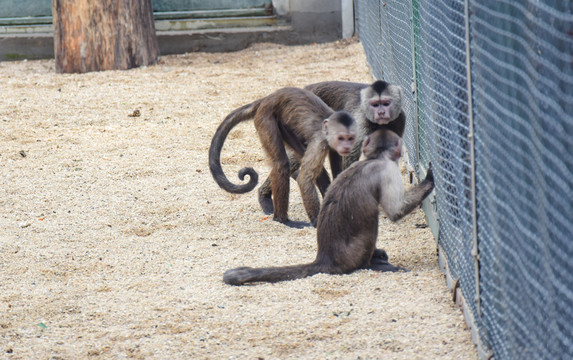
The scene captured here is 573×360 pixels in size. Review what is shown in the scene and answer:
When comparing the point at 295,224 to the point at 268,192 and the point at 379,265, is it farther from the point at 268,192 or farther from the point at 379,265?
the point at 379,265

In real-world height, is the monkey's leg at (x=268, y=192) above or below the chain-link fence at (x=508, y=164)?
below

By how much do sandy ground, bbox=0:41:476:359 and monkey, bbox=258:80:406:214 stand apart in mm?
313

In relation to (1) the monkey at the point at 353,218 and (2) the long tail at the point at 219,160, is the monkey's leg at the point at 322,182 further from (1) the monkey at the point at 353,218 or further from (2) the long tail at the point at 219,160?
(1) the monkey at the point at 353,218

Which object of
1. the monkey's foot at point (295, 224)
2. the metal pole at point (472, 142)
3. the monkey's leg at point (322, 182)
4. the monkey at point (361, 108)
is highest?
the metal pole at point (472, 142)

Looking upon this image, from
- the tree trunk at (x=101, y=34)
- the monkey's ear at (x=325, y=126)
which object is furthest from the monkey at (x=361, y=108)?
the tree trunk at (x=101, y=34)

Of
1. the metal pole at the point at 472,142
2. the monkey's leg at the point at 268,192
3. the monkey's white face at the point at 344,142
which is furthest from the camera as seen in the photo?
the monkey's leg at the point at 268,192

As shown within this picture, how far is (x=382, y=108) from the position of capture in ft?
16.7

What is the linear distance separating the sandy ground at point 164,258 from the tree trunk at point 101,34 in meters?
1.57

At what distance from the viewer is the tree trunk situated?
32.4 feet

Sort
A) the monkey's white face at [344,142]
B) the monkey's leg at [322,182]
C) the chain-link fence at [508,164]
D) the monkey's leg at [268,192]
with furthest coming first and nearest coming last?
the monkey's leg at [268,192] < the monkey's leg at [322,182] < the monkey's white face at [344,142] < the chain-link fence at [508,164]

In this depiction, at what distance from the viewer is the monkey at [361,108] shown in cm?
510

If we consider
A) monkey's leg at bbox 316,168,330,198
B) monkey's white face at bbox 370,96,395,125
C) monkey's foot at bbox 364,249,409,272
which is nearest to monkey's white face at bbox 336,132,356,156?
monkey's white face at bbox 370,96,395,125

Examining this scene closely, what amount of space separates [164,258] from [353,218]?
1288 millimetres

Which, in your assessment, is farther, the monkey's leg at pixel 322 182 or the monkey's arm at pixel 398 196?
the monkey's leg at pixel 322 182
